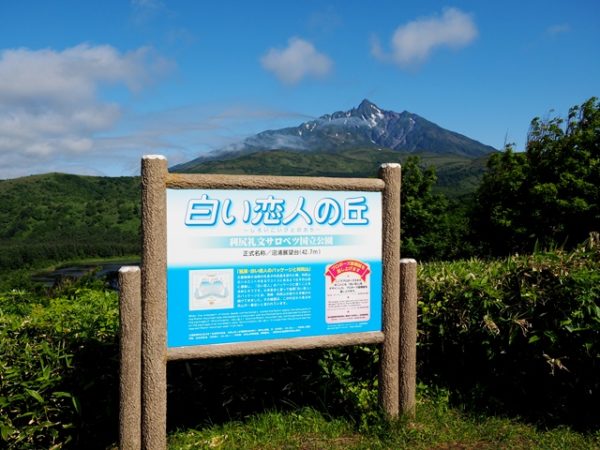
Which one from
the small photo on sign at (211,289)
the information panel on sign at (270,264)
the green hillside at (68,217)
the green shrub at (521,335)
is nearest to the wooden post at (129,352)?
the information panel on sign at (270,264)

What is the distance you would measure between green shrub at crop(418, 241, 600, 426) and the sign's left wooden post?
2692 millimetres

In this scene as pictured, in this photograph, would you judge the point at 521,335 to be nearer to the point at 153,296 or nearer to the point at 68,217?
the point at 153,296

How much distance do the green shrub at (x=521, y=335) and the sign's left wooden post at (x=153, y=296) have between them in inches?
106

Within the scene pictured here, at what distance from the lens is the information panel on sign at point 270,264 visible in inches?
165

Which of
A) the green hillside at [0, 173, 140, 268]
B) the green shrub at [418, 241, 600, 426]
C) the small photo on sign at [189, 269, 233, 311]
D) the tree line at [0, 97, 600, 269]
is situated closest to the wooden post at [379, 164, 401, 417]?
the green shrub at [418, 241, 600, 426]

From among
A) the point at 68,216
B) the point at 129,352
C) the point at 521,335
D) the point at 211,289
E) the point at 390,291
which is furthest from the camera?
the point at 68,216

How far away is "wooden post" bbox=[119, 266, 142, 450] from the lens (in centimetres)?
401

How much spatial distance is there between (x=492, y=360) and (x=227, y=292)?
2.68 meters

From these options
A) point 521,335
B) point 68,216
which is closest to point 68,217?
point 68,216

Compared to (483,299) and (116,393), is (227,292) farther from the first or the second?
(483,299)

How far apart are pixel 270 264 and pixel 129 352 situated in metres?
1.21

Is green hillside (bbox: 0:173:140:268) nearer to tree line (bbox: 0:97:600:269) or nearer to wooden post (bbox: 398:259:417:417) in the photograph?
tree line (bbox: 0:97:600:269)

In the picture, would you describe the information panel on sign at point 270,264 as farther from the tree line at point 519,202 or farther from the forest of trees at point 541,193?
the forest of trees at point 541,193

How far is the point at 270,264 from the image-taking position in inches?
175
